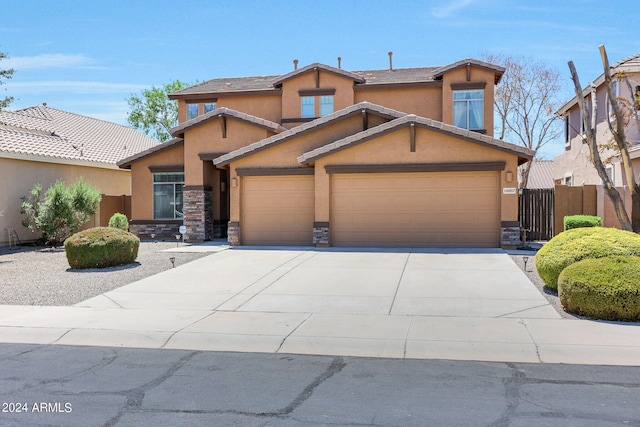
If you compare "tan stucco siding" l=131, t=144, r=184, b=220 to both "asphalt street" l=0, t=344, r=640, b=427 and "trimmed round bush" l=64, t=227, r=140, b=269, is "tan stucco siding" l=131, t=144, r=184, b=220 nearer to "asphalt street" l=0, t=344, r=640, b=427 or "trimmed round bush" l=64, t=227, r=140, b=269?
"trimmed round bush" l=64, t=227, r=140, b=269

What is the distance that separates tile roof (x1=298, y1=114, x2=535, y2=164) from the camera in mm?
17906

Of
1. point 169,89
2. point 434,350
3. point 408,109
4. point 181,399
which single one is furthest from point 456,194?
point 169,89

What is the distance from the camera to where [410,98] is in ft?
83.5

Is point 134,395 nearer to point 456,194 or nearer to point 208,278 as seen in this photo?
point 208,278

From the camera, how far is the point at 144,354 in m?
7.89

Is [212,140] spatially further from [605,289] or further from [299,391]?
[299,391]

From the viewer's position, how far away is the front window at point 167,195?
24125 mm

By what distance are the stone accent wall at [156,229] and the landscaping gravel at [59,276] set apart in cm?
407

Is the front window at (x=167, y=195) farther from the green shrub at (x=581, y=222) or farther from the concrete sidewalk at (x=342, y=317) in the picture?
the green shrub at (x=581, y=222)

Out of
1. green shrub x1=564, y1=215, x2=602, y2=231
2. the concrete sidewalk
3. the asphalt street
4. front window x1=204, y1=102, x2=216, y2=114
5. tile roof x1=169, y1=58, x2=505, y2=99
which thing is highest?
tile roof x1=169, y1=58, x2=505, y2=99

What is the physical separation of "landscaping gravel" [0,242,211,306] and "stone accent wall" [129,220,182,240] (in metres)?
4.07

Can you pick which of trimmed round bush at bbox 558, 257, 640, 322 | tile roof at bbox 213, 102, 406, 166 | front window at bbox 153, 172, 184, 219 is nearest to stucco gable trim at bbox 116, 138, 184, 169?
front window at bbox 153, 172, 184, 219

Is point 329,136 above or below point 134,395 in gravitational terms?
above

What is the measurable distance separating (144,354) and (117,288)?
5.07m
